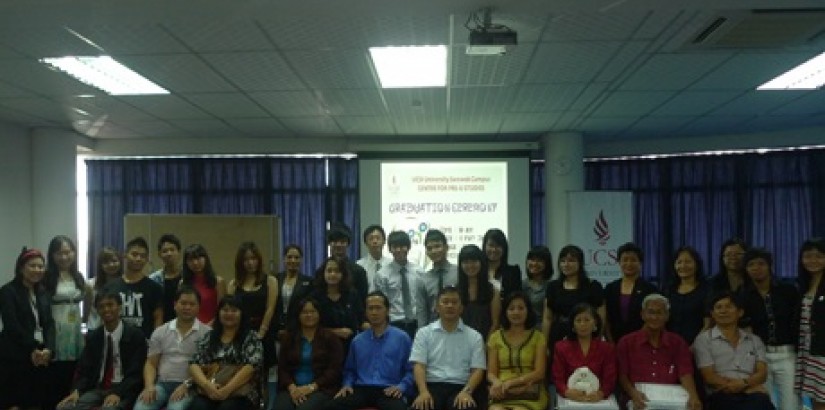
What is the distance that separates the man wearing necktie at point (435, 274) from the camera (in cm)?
441

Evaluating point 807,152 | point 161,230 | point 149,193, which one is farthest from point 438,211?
point 807,152

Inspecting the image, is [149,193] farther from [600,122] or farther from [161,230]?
[600,122]

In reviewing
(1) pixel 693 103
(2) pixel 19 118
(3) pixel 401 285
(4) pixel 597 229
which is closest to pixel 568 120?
(1) pixel 693 103

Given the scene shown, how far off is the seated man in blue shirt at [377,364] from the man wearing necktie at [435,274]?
0.45 meters

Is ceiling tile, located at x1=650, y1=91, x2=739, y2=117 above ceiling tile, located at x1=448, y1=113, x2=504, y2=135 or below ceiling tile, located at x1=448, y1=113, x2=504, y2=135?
above

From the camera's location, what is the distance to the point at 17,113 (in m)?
6.09

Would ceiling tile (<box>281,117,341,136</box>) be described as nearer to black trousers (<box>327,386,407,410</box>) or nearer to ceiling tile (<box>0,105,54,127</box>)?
ceiling tile (<box>0,105,54,127</box>)

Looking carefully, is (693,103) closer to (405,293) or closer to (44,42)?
(405,293)

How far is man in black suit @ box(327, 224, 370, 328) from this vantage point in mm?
4340

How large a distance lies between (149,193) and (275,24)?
16.7 feet

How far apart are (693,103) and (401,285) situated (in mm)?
3278

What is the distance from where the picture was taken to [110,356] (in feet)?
13.4

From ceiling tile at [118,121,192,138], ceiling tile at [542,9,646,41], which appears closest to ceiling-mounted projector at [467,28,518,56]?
ceiling tile at [542,9,646,41]

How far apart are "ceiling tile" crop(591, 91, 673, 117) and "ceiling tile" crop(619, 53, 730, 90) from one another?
0.21 m
